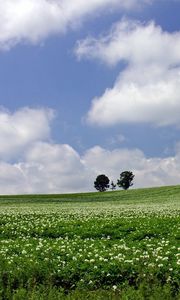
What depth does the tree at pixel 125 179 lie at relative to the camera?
548ft

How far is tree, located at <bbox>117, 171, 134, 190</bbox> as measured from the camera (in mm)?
167000

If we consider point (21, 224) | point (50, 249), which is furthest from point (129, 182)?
point (50, 249)

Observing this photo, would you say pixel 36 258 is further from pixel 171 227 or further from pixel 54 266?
pixel 171 227

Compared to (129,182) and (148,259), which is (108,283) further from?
(129,182)

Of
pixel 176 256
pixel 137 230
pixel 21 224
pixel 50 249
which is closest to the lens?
pixel 176 256

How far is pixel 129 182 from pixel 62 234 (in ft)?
472

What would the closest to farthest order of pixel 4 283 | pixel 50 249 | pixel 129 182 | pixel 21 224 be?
pixel 4 283, pixel 50 249, pixel 21 224, pixel 129 182

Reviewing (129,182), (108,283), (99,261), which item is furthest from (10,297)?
(129,182)

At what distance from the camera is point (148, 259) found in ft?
49.1

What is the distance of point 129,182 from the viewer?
552 ft

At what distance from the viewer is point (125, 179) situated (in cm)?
16700

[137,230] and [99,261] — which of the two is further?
[137,230]

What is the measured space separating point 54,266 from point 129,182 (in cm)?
15437

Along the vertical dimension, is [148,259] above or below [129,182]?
below
